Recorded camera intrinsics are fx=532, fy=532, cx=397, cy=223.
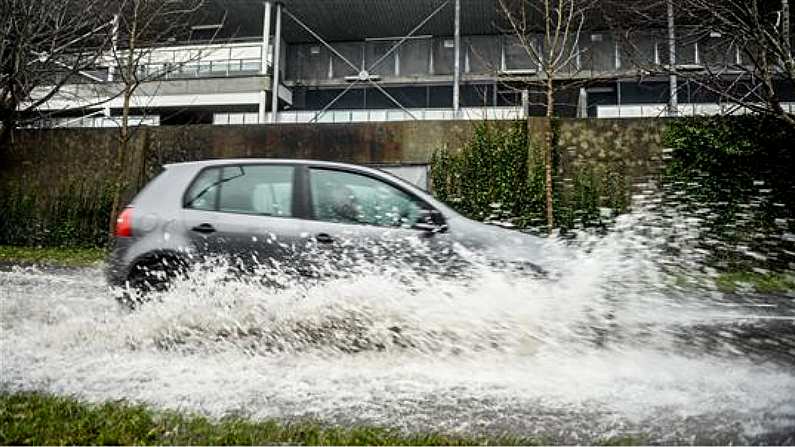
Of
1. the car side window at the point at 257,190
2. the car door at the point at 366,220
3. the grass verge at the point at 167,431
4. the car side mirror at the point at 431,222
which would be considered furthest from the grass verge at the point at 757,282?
the grass verge at the point at 167,431

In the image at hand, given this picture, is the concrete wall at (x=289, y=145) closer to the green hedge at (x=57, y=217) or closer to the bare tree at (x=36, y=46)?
the green hedge at (x=57, y=217)

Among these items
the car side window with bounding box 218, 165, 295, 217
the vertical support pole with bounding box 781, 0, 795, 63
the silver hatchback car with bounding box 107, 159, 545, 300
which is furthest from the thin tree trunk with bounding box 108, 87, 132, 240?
the vertical support pole with bounding box 781, 0, 795, 63

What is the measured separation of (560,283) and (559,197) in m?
7.53

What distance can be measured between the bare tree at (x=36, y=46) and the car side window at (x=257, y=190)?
1081 cm

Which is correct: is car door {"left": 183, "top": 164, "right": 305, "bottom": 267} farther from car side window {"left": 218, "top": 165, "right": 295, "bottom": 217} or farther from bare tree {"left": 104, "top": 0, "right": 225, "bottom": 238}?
bare tree {"left": 104, "top": 0, "right": 225, "bottom": 238}

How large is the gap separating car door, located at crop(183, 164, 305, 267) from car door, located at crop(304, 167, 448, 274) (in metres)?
0.21

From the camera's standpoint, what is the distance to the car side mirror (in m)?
4.36

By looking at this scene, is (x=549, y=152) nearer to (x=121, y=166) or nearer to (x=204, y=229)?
(x=204, y=229)

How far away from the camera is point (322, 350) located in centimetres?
425

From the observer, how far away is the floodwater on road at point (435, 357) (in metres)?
2.91

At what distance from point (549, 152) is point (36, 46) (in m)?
12.7

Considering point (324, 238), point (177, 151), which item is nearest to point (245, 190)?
point (324, 238)

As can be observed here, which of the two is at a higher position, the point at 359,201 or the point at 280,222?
the point at 359,201

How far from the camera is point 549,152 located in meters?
11.5
